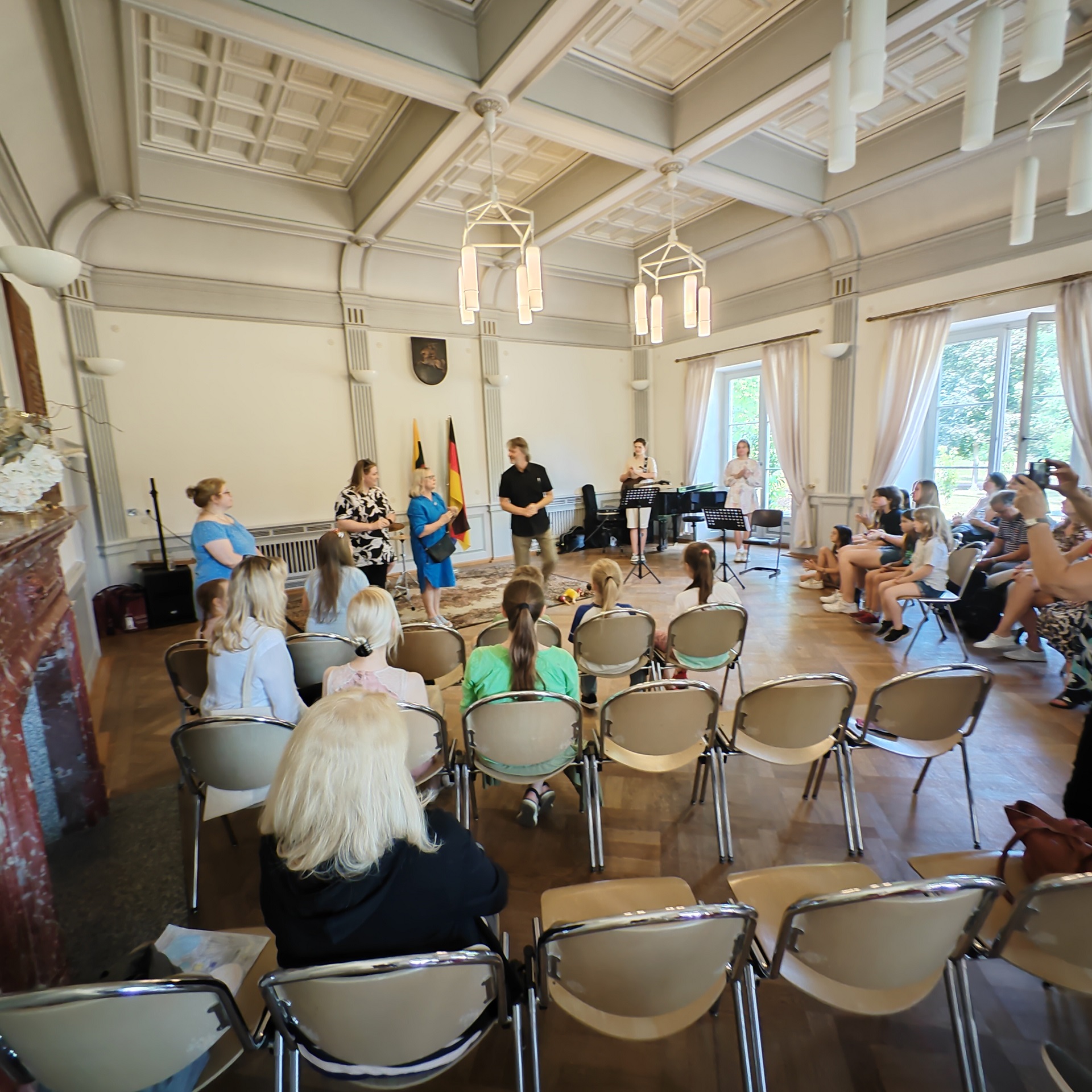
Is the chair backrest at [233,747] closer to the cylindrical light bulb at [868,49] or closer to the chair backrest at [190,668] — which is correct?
the chair backrest at [190,668]

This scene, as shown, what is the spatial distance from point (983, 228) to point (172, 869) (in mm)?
8049

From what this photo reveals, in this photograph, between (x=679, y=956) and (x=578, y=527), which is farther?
(x=578, y=527)

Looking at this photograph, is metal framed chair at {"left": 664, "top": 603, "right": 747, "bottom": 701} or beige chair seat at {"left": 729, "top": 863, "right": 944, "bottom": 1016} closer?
beige chair seat at {"left": 729, "top": 863, "right": 944, "bottom": 1016}

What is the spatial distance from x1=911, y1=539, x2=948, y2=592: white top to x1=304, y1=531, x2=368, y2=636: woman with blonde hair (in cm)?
407

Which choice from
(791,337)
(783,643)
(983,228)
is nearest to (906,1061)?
(783,643)

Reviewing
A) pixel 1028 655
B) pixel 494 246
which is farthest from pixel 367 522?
pixel 1028 655

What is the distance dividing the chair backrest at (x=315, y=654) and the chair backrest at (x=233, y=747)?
793 millimetres

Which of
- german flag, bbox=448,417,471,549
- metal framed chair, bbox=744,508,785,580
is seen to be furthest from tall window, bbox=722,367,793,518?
german flag, bbox=448,417,471,549

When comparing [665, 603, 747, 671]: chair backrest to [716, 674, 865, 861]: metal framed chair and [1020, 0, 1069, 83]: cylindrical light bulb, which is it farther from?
[1020, 0, 1069, 83]: cylindrical light bulb

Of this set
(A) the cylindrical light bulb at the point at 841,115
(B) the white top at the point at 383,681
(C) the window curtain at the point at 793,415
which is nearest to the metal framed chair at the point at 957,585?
(C) the window curtain at the point at 793,415

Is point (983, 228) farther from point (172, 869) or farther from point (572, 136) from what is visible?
point (172, 869)

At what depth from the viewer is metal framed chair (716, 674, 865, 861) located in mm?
2096

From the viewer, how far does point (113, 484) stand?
19.0 feet

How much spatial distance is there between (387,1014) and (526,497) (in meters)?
4.82
